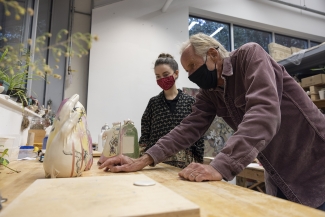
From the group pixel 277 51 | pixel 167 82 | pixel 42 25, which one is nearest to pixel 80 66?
pixel 42 25

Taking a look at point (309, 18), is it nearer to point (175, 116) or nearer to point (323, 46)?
point (323, 46)

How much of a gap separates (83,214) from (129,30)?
3.43 m

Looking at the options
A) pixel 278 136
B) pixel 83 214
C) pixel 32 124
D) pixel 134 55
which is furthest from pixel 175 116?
pixel 134 55

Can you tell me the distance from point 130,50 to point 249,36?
271cm

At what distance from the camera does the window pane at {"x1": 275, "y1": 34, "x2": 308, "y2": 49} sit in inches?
198

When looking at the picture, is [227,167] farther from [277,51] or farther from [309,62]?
[277,51]

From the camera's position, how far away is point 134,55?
3447 mm

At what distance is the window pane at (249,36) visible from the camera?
459cm

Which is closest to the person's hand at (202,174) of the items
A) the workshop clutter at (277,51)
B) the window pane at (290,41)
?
the workshop clutter at (277,51)

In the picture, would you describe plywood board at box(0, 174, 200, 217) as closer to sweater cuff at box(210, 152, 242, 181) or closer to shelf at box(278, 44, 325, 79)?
sweater cuff at box(210, 152, 242, 181)

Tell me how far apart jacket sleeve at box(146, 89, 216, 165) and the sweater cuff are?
361 millimetres

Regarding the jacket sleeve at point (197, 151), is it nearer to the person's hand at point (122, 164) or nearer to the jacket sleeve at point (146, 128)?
the jacket sleeve at point (146, 128)

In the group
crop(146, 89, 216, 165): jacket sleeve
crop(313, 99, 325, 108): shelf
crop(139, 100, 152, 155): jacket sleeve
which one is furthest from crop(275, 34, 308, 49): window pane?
crop(146, 89, 216, 165): jacket sleeve

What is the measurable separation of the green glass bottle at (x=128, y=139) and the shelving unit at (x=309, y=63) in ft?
11.0
